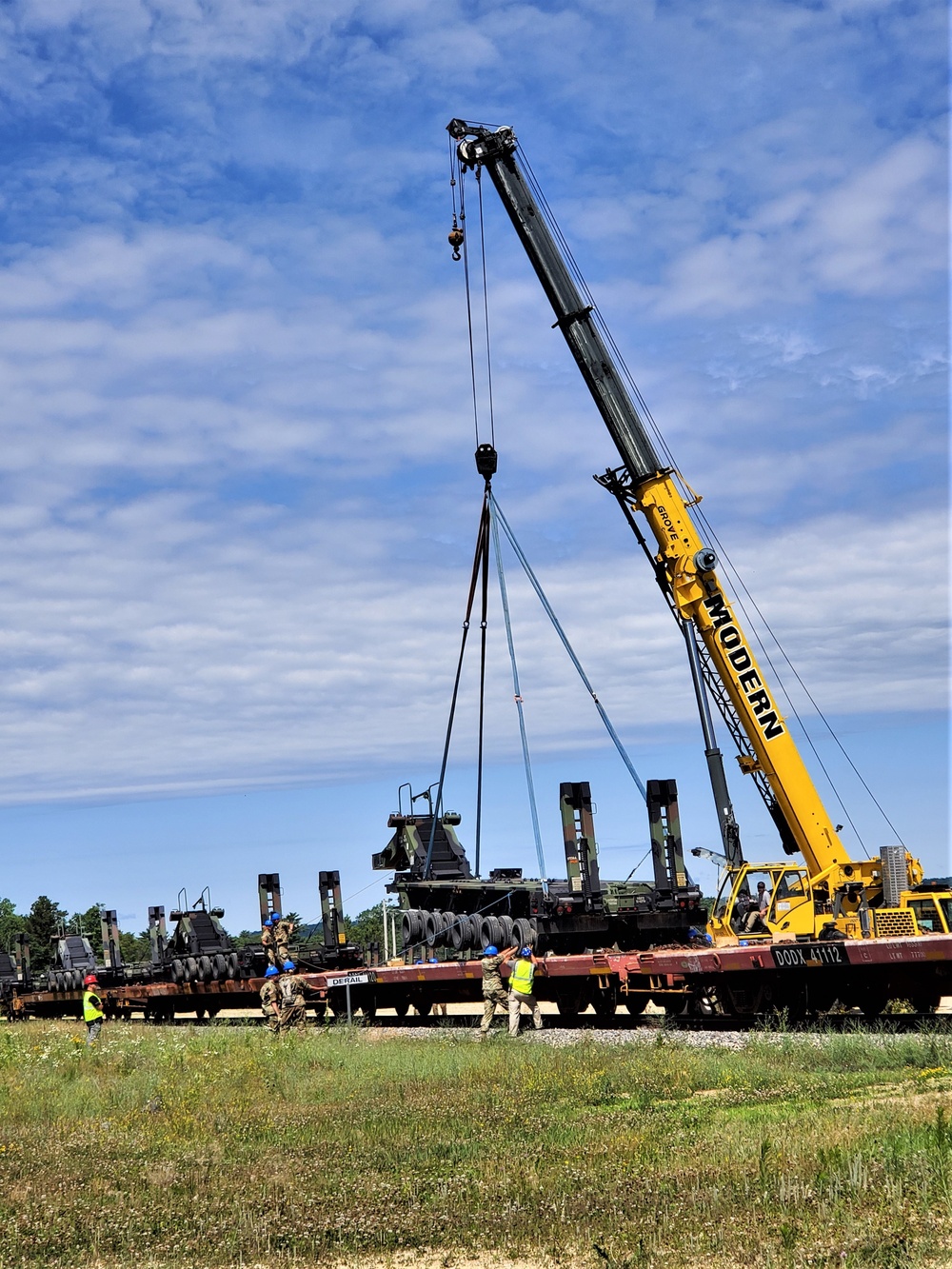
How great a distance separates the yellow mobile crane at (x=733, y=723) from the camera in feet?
63.4

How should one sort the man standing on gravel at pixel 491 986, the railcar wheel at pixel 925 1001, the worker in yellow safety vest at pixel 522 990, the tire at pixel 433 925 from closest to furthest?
the railcar wheel at pixel 925 1001 < the worker in yellow safety vest at pixel 522 990 < the man standing on gravel at pixel 491 986 < the tire at pixel 433 925

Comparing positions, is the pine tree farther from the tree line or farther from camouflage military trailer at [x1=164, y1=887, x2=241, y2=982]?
camouflage military trailer at [x1=164, y1=887, x2=241, y2=982]

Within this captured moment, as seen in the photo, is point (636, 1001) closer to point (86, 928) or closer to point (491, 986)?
point (491, 986)

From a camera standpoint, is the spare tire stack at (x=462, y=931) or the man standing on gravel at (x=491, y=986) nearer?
the man standing on gravel at (x=491, y=986)

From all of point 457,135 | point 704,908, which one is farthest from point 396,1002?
point 457,135

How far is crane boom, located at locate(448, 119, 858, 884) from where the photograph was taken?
20688mm

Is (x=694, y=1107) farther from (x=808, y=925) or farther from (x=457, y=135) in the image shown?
(x=457, y=135)

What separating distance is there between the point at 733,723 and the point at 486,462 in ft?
21.4

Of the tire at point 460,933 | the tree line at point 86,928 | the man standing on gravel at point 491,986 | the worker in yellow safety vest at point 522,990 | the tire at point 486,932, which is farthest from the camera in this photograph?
the tree line at point 86,928

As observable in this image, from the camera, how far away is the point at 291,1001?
22891mm

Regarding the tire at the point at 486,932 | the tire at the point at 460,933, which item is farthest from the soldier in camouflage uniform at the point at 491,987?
the tire at the point at 460,933

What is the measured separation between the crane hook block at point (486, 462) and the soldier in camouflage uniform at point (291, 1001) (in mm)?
9281

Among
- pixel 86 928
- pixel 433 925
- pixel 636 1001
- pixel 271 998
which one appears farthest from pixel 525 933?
pixel 86 928

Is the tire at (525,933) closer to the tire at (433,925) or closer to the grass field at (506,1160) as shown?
the tire at (433,925)
